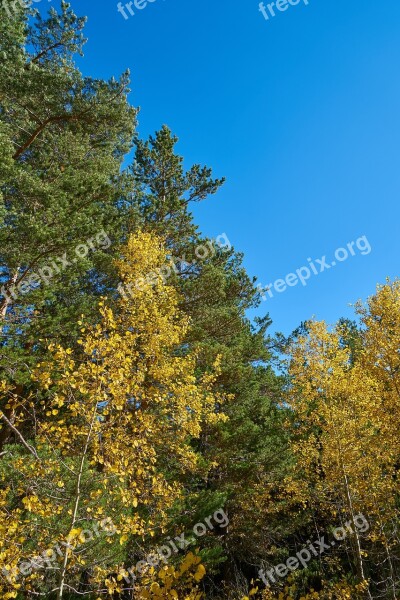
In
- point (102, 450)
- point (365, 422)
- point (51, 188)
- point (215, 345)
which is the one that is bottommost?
point (365, 422)

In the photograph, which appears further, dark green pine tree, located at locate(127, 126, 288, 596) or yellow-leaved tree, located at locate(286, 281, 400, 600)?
dark green pine tree, located at locate(127, 126, 288, 596)

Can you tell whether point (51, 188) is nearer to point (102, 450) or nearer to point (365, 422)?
point (102, 450)

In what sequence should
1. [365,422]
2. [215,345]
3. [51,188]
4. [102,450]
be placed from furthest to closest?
[215,345]
[365,422]
[51,188]
[102,450]

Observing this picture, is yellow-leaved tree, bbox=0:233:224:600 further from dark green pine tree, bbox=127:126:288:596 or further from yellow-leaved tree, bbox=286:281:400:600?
yellow-leaved tree, bbox=286:281:400:600

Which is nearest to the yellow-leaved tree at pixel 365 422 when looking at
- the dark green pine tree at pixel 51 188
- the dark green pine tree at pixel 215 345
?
the dark green pine tree at pixel 215 345

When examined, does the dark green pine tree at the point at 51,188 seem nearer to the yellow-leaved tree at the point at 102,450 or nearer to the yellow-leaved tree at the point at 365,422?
the yellow-leaved tree at the point at 102,450

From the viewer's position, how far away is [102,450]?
16.1 ft

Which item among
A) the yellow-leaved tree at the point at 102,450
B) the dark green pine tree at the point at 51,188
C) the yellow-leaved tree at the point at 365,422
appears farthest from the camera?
the yellow-leaved tree at the point at 365,422

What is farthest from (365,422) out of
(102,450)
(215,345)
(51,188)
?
(51,188)

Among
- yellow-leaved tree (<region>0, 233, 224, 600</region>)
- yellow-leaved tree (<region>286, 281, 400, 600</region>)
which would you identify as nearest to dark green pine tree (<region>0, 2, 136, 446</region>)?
yellow-leaved tree (<region>0, 233, 224, 600</region>)

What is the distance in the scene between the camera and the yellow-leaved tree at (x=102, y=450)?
14.0 ft

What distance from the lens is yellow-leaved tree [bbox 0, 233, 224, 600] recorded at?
168 inches

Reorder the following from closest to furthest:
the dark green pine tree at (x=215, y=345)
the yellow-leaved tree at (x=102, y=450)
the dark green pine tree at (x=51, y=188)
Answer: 1. the yellow-leaved tree at (x=102, y=450)
2. the dark green pine tree at (x=51, y=188)
3. the dark green pine tree at (x=215, y=345)

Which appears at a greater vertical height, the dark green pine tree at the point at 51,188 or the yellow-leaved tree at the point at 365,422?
the dark green pine tree at the point at 51,188
